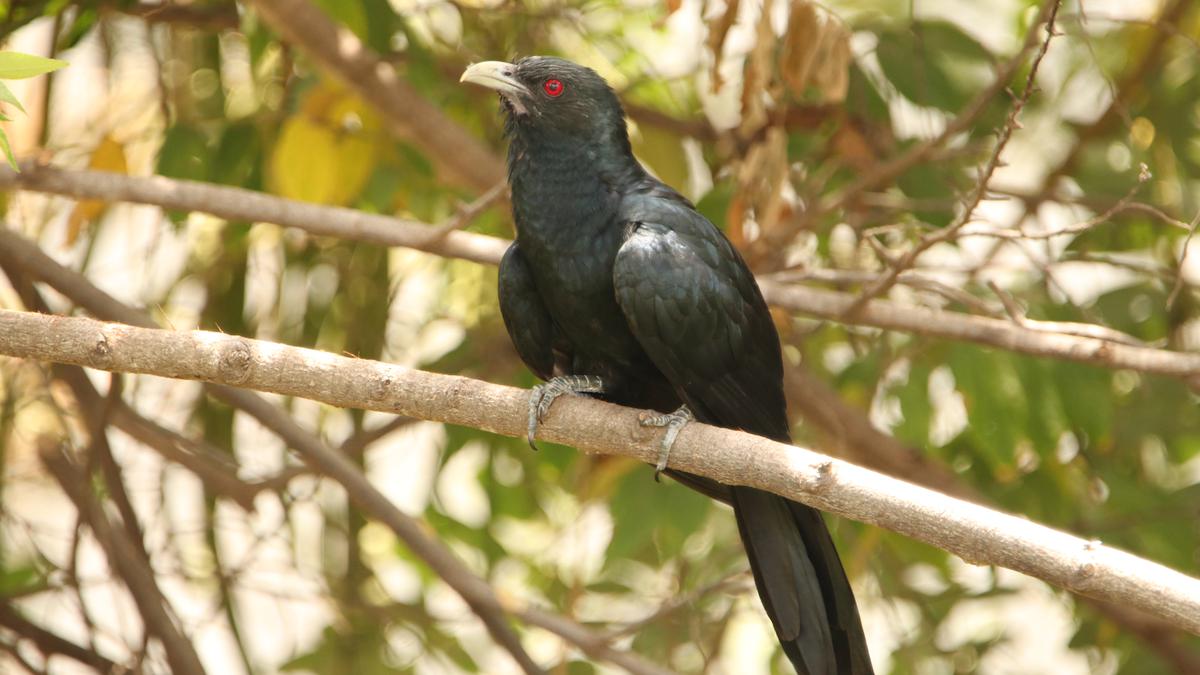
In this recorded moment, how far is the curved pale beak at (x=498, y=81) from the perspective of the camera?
369cm

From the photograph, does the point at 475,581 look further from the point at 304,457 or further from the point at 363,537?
the point at 363,537

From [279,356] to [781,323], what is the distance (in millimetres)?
2317

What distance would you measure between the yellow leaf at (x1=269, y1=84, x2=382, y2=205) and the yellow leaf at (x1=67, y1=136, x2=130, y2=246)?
1.72 ft

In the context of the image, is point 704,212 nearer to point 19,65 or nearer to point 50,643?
point 50,643

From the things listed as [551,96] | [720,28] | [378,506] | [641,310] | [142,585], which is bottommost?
[142,585]

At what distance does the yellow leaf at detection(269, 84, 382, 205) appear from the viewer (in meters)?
4.40

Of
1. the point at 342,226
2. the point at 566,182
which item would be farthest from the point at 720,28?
the point at 342,226

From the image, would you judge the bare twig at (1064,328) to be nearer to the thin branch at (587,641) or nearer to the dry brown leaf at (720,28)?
the dry brown leaf at (720,28)

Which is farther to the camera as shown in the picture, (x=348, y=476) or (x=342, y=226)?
(x=348, y=476)

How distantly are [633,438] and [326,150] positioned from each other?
6.85ft

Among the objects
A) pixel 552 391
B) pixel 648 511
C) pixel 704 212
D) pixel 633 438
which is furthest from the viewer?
pixel 704 212

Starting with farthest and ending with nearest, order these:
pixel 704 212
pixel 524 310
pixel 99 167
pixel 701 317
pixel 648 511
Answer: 1. pixel 704 212
2. pixel 99 167
3. pixel 648 511
4. pixel 524 310
5. pixel 701 317

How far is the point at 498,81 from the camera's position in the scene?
3703 millimetres

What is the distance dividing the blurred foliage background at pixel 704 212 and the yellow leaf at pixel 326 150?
13 mm
